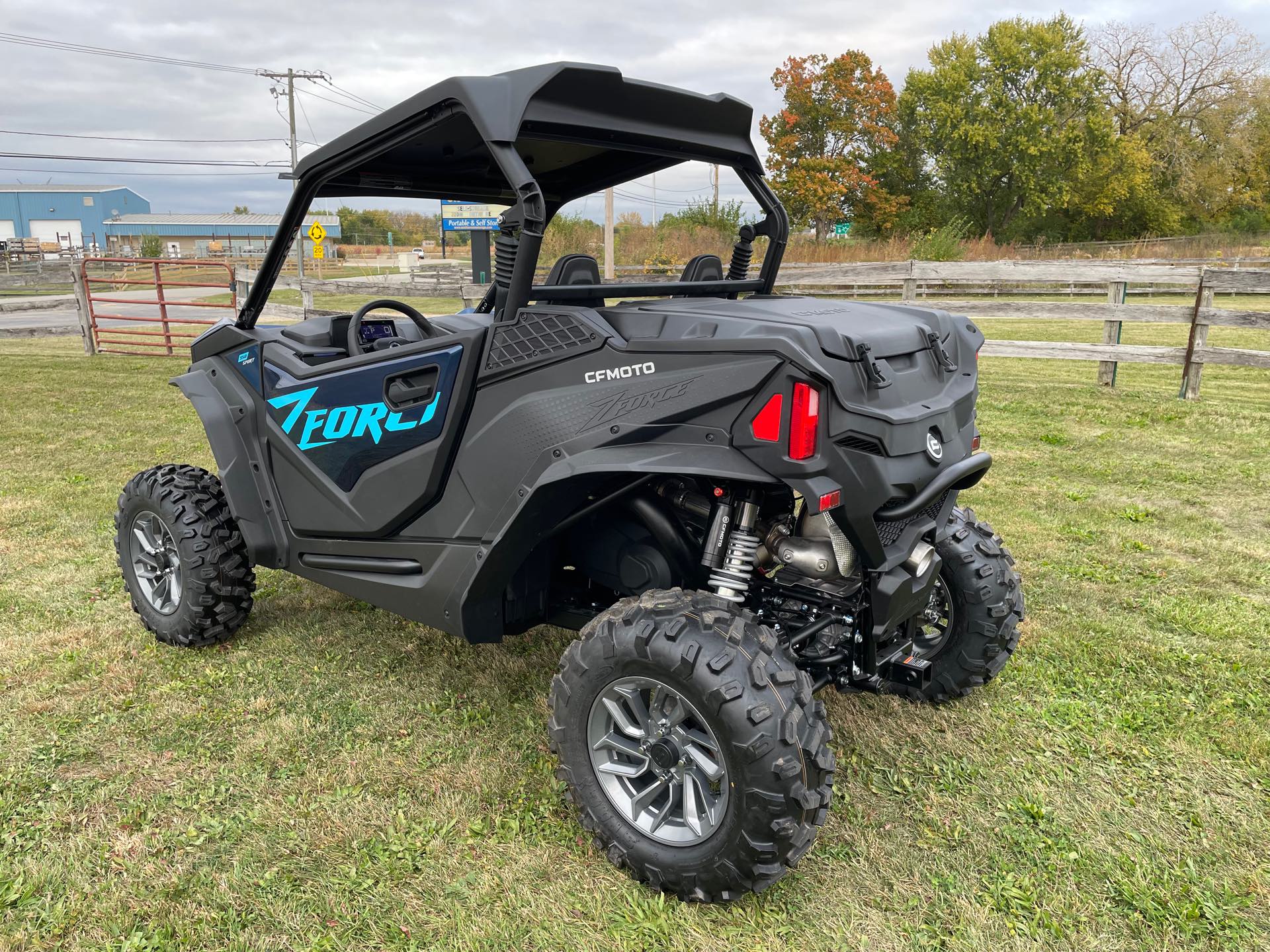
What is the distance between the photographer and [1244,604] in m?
4.12

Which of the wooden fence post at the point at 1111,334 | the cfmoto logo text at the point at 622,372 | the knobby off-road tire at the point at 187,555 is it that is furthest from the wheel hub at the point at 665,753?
the wooden fence post at the point at 1111,334

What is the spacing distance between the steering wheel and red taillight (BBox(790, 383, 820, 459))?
1.68 m

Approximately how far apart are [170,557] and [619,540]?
2.15 metres

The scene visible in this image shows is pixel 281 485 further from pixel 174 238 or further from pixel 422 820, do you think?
pixel 174 238

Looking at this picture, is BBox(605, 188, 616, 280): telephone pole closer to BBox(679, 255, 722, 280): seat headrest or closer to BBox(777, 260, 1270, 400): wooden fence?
BBox(777, 260, 1270, 400): wooden fence

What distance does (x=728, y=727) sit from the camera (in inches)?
84.4

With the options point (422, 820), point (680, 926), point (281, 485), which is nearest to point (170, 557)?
point (281, 485)

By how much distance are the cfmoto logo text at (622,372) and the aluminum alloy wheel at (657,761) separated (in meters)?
0.80

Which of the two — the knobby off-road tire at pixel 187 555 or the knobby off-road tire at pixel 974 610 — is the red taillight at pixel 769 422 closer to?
the knobby off-road tire at pixel 974 610

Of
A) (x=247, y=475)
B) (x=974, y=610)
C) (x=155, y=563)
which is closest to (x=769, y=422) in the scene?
(x=974, y=610)

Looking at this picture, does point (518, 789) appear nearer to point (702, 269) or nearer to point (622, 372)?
point (622, 372)

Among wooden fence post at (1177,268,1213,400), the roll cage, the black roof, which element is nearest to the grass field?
the roll cage

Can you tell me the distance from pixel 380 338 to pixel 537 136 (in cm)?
125

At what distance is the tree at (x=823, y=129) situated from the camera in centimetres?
4059
